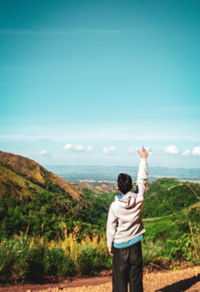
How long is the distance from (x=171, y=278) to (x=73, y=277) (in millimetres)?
2029

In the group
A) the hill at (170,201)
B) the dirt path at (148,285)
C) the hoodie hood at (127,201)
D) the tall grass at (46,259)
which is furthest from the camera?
the hill at (170,201)

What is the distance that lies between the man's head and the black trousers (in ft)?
2.39

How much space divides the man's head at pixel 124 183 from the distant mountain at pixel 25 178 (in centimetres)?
581

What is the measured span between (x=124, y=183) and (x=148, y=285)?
2595 millimetres

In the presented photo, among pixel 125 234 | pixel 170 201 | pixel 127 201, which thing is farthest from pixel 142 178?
pixel 170 201

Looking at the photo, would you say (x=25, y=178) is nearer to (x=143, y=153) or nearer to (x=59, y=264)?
(x=59, y=264)

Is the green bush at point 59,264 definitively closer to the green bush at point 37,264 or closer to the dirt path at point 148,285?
the green bush at point 37,264

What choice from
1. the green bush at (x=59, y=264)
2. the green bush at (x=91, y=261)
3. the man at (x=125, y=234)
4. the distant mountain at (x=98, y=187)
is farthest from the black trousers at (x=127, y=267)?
the distant mountain at (x=98, y=187)

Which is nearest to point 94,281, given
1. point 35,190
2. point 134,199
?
point 134,199

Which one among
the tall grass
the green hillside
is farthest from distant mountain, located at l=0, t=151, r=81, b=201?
the tall grass

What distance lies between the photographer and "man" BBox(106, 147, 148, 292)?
3307mm

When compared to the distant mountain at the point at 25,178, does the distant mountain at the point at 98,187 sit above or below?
below

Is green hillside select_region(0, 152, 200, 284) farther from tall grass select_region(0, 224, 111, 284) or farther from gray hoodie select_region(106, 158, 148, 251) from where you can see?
gray hoodie select_region(106, 158, 148, 251)

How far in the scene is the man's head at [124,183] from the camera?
131 inches
